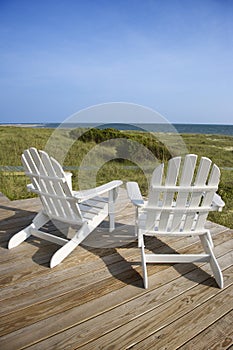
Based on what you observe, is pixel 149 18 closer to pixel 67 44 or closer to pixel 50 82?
pixel 67 44

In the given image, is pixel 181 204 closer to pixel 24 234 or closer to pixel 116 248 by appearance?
pixel 116 248

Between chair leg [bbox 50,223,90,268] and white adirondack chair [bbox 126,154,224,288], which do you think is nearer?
white adirondack chair [bbox 126,154,224,288]

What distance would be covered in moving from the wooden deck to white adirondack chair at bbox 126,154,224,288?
12cm

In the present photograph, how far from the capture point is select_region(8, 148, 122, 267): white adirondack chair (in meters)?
1.88

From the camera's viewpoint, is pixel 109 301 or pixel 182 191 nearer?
pixel 109 301

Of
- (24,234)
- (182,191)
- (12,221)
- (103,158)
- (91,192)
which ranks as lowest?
(12,221)

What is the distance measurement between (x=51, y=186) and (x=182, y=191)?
1.08m

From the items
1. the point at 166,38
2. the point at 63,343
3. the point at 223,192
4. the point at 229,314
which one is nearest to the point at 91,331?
the point at 63,343

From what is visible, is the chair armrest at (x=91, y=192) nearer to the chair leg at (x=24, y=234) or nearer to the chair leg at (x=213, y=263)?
the chair leg at (x=24, y=234)

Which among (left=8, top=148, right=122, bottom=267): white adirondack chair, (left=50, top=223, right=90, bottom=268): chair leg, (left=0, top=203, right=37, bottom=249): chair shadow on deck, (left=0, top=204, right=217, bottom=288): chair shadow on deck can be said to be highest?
(left=8, top=148, right=122, bottom=267): white adirondack chair

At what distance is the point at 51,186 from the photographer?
6.59 ft

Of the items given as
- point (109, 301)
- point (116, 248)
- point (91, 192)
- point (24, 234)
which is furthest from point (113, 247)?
point (24, 234)

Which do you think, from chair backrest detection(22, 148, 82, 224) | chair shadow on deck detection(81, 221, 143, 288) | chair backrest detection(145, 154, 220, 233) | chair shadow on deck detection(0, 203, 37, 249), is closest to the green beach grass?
chair shadow on deck detection(0, 203, 37, 249)

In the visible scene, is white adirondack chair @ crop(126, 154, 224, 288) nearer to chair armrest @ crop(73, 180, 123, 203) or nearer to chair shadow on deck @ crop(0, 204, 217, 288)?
chair shadow on deck @ crop(0, 204, 217, 288)
